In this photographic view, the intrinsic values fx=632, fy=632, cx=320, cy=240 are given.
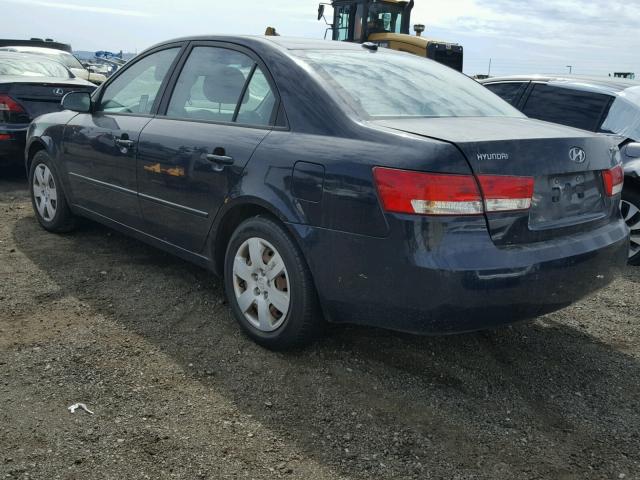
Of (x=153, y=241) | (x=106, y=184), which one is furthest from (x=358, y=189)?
(x=106, y=184)

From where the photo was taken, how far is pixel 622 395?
9.89 feet

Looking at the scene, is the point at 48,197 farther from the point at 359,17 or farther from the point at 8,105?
the point at 359,17

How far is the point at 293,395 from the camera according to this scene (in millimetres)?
2889

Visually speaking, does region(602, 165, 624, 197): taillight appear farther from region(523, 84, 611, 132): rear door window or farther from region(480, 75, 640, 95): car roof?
region(480, 75, 640, 95): car roof

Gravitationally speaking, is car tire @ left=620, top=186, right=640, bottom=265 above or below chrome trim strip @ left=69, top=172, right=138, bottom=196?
below

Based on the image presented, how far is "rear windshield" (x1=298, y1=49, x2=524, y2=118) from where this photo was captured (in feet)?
10.2

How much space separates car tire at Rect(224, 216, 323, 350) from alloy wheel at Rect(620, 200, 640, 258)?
3242 mm

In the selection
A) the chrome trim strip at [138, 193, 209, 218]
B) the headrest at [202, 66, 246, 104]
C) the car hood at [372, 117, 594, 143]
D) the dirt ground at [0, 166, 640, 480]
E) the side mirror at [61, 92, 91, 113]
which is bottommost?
the dirt ground at [0, 166, 640, 480]

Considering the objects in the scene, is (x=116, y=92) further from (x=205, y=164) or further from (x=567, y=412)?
(x=567, y=412)

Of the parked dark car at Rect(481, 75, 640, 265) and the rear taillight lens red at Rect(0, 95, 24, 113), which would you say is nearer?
the parked dark car at Rect(481, 75, 640, 265)

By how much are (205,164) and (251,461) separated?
1.67 metres

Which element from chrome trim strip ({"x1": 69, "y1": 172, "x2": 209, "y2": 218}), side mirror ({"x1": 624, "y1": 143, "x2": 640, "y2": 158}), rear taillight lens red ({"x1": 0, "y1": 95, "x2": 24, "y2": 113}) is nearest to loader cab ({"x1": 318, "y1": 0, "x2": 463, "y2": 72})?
rear taillight lens red ({"x1": 0, "y1": 95, "x2": 24, "y2": 113})

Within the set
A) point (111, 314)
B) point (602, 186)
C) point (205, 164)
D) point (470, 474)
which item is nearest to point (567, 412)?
point (470, 474)

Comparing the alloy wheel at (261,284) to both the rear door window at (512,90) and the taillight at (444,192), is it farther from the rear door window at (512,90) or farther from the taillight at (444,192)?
the rear door window at (512,90)
